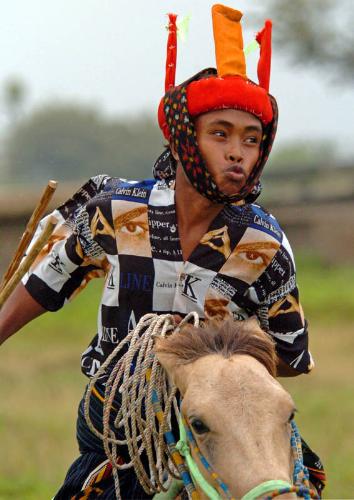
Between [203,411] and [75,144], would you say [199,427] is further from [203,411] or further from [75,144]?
[75,144]

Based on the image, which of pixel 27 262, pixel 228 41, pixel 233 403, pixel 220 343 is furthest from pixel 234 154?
pixel 233 403

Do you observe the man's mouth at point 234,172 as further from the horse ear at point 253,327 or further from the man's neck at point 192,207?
the horse ear at point 253,327

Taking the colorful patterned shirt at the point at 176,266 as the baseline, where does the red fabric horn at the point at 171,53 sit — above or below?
above

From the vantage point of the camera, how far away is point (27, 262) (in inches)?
169

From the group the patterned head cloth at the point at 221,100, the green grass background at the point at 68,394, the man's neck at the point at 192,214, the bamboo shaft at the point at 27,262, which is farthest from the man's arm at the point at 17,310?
the green grass background at the point at 68,394

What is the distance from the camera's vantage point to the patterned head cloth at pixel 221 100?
4125 mm

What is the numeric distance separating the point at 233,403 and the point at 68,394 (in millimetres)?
10214

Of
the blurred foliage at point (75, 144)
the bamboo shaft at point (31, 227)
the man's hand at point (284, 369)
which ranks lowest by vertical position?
the blurred foliage at point (75, 144)

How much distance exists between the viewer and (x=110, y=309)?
170 inches

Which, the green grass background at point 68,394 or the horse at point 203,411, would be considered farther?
the green grass background at point 68,394

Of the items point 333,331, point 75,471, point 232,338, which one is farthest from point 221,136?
point 333,331

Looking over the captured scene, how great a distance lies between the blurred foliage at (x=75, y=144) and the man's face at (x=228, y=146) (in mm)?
64437

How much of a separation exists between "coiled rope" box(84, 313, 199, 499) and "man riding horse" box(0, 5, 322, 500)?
0.18 metres

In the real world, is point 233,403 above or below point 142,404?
above
